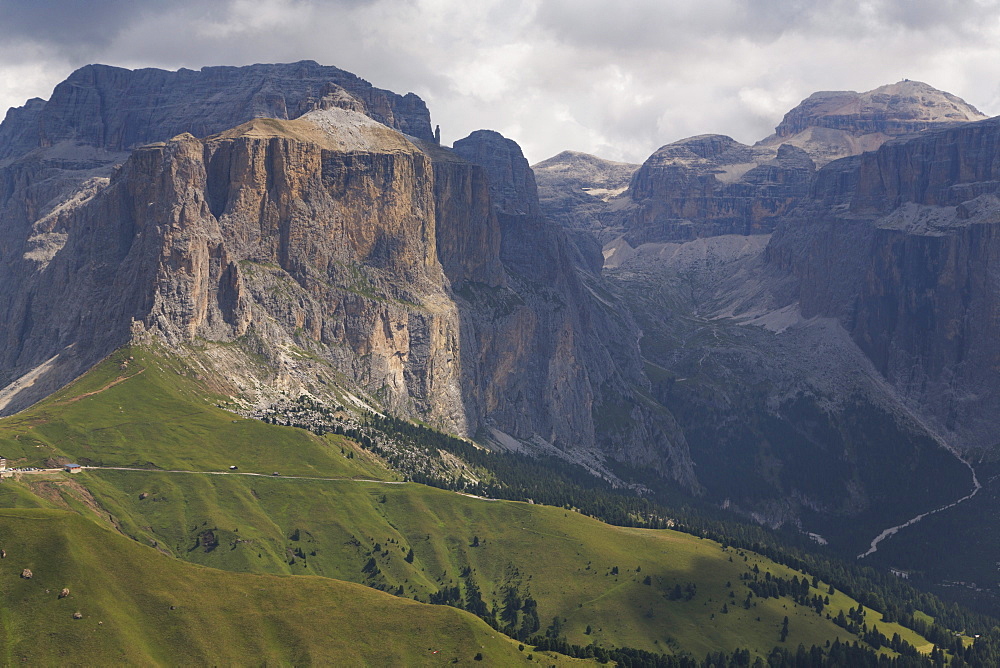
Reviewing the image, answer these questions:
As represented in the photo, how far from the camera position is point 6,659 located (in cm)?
19988
